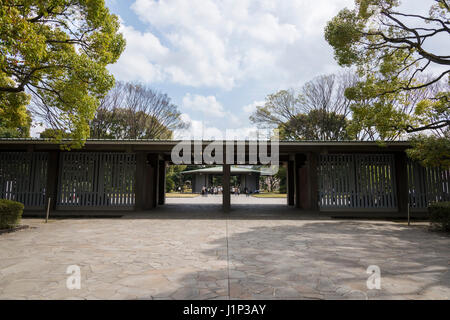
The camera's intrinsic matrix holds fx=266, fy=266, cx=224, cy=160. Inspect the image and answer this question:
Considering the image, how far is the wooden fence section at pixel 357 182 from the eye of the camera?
12438mm

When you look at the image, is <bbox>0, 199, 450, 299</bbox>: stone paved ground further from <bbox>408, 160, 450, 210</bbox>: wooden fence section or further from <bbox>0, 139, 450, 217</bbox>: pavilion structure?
<bbox>408, 160, 450, 210</bbox>: wooden fence section

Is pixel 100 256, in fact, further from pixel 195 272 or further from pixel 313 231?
pixel 313 231

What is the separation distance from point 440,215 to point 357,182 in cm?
462

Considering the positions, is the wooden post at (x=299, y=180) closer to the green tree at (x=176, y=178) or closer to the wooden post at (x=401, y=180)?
the wooden post at (x=401, y=180)

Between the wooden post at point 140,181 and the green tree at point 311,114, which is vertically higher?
the green tree at point 311,114

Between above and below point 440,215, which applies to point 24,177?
above

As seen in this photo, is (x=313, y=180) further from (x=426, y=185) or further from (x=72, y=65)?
(x=72, y=65)

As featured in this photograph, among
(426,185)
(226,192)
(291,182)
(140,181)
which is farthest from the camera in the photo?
(291,182)

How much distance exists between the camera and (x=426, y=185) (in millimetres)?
12312

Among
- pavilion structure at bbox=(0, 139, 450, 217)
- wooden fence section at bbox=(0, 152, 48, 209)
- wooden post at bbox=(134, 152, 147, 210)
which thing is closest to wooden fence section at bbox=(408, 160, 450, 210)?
pavilion structure at bbox=(0, 139, 450, 217)

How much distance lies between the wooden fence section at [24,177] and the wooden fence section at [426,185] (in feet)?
56.6

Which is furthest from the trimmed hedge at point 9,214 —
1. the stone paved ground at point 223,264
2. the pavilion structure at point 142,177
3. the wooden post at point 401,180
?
the wooden post at point 401,180

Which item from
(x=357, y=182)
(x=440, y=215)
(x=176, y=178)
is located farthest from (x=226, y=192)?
(x=176, y=178)
